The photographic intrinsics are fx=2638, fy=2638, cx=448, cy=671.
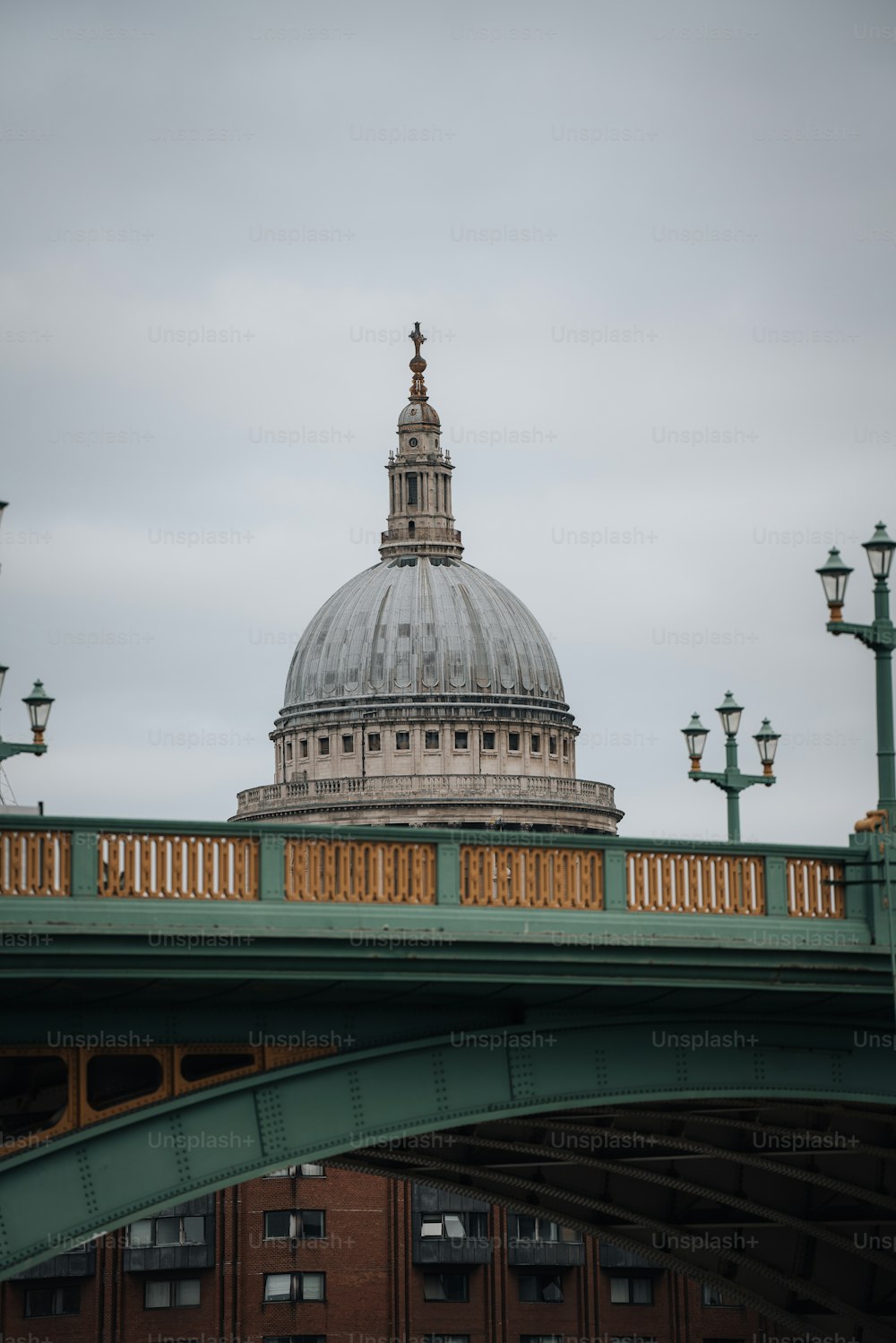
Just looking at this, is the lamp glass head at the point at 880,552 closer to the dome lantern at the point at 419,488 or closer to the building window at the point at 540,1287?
the building window at the point at 540,1287

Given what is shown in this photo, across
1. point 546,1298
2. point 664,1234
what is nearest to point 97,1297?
point 546,1298

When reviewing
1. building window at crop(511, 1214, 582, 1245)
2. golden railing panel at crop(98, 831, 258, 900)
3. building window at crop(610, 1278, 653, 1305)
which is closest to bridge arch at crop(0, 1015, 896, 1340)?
golden railing panel at crop(98, 831, 258, 900)

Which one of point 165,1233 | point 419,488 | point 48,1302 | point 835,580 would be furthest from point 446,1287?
point 419,488

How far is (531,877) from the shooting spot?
31.4 metres

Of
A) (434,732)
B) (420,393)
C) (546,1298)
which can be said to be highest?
(420,393)

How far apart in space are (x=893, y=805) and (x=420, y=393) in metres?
138

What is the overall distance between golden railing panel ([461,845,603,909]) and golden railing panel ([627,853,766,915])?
0.60 meters

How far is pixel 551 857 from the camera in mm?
31703

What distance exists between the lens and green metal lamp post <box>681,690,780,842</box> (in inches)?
2068

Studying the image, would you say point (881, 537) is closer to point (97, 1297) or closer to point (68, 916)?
point (68, 916)

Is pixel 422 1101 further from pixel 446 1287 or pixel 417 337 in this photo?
pixel 417 337

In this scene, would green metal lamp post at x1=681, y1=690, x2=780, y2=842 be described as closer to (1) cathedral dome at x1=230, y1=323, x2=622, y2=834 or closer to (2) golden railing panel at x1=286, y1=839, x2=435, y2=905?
(2) golden railing panel at x1=286, y1=839, x2=435, y2=905

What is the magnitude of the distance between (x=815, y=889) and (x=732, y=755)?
66.5 ft

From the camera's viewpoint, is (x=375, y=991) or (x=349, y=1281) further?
(x=349, y=1281)
